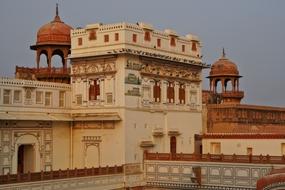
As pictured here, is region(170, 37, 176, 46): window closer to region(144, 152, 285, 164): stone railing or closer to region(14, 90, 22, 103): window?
region(144, 152, 285, 164): stone railing

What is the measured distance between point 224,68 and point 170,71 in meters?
13.5

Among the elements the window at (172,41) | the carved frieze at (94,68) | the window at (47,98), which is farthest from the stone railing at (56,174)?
the window at (172,41)

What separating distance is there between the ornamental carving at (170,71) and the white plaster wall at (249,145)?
13.2 ft

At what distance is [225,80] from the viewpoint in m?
43.5

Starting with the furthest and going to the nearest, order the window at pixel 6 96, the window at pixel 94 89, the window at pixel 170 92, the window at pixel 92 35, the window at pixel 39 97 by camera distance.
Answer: the window at pixel 170 92, the window at pixel 92 35, the window at pixel 94 89, the window at pixel 39 97, the window at pixel 6 96

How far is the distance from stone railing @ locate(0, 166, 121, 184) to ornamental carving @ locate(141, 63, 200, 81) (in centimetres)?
570

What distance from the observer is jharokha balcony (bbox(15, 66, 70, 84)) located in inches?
1256

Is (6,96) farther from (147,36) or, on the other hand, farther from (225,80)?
(225,80)

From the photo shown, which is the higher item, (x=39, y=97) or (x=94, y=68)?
(x=94, y=68)

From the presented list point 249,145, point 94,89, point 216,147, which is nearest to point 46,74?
point 94,89

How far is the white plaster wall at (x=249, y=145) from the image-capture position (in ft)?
95.0

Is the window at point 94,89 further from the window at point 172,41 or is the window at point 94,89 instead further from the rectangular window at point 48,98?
the window at point 172,41

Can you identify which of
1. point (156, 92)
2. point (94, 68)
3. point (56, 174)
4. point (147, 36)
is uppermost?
point (147, 36)

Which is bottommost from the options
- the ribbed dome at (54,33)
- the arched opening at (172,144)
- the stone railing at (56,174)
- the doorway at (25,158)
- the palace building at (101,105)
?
the stone railing at (56,174)
